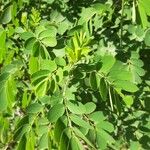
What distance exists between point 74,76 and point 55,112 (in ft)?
0.70

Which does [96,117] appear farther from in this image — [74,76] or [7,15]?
[7,15]

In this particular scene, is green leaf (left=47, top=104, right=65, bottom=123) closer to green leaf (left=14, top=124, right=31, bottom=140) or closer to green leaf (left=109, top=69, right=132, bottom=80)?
green leaf (left=14, top=124, right=31, bottom=140)

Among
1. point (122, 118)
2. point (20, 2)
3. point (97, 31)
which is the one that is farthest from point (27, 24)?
point (122, 118)

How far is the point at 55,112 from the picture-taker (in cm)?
145

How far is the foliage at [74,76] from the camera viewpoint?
59.0 inches

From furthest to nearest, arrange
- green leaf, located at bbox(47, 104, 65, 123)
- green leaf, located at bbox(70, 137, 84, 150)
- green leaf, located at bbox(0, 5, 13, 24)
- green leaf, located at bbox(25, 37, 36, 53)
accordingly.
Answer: green leaf, located at bbox(0, 5, 13, 24)
green leaf, located at bbox(25, 37, 36, 53)
green leaf, located at bbox(47, 104, 65, 123)
green leaf, located at bbox(70, 137, 84, 150)

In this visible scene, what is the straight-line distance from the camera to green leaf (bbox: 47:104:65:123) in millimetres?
1440

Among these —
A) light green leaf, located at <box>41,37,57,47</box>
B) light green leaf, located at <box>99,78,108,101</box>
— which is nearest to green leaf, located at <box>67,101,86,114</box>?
light green leaf, located at <box>99,78,108,101</box>

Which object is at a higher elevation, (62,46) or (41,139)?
(62,46)

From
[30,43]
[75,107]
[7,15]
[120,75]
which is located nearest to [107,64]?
[120,75]

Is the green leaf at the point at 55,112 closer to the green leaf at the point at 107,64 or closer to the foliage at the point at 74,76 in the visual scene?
the foliage at the point at 74,76

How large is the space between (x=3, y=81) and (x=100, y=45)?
0.76 m

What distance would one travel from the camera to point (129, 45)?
→ 7.40 feet

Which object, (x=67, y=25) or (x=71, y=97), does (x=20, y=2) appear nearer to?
(x=67, y=25)
